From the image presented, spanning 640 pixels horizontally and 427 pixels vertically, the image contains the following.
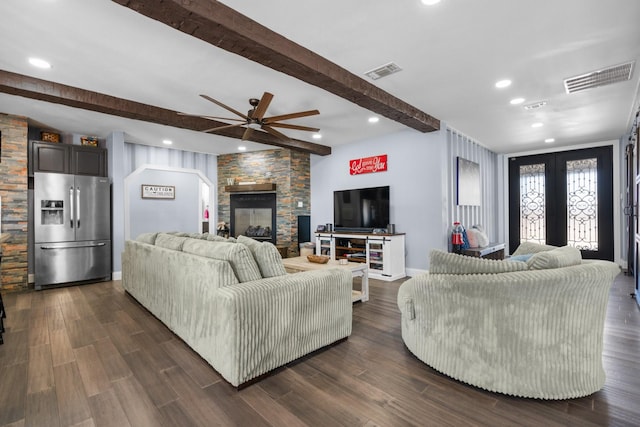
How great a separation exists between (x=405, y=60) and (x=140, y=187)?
6.27 meters

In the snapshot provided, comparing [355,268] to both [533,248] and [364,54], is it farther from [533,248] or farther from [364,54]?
[364,54]

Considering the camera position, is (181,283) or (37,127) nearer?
(181,283)

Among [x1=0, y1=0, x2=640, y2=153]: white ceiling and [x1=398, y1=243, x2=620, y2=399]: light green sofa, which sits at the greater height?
[x1=0, y1=0, x2=640, y2=153]: white ceiling

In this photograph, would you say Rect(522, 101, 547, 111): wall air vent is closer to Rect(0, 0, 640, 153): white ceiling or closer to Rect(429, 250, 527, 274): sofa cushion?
Rect(0, 0, 640, 153): white ceiling

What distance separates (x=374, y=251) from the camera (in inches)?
208

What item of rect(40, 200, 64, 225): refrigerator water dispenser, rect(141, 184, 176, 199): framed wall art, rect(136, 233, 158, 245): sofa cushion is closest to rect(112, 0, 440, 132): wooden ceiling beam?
rect(136, 233, 158, 245): sofa cushion

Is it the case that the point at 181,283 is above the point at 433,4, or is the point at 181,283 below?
below

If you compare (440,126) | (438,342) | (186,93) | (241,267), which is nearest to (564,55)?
(440,126)

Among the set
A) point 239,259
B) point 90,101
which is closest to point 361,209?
point 239,259

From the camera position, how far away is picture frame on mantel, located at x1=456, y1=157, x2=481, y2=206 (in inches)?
214

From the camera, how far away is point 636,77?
333 centimetres

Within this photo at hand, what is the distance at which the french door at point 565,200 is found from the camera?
6109 mm

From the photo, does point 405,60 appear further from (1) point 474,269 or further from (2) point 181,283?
(2) point 181,283

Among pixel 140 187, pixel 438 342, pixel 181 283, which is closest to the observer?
pixel 438 342
